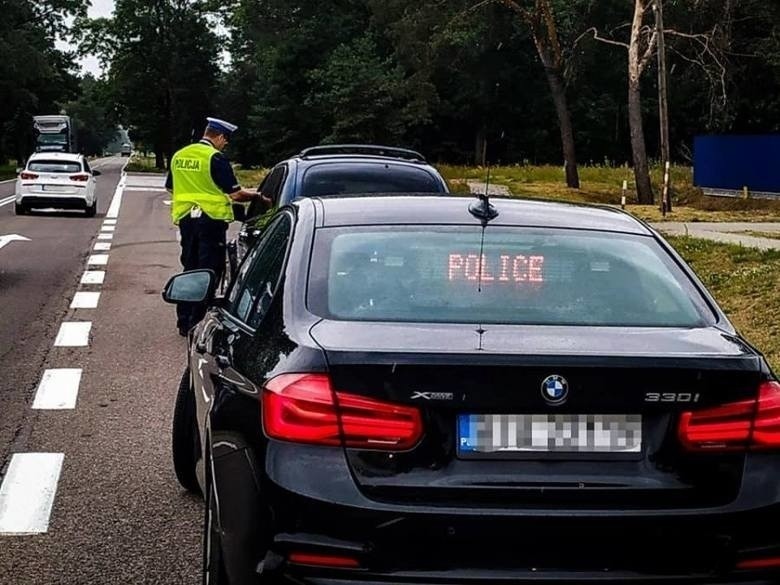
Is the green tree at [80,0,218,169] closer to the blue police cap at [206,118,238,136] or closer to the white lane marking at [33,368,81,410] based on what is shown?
the blue police cap at [206,118,238,136]

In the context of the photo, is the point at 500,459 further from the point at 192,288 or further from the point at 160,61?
the point at 160,61

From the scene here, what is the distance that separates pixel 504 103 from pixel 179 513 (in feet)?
247

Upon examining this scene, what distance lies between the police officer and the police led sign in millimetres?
7172

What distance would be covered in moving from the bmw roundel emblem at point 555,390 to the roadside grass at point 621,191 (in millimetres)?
25618

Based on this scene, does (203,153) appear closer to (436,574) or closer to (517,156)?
(436,574)

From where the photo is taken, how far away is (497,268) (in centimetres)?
410

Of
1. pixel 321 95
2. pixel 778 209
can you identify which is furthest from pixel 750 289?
pixel 321 95

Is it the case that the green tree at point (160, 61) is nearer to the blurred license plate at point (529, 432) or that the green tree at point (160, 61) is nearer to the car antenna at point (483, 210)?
the car antenna at point (483, 210)

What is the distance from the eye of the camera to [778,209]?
36906mm

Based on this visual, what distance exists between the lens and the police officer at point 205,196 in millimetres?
11195

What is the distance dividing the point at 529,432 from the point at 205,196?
822cm

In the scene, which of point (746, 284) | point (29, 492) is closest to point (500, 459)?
point (29, 492)

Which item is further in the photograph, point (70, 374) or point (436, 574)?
point (70, 374)

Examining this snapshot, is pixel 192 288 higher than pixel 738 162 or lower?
higher
